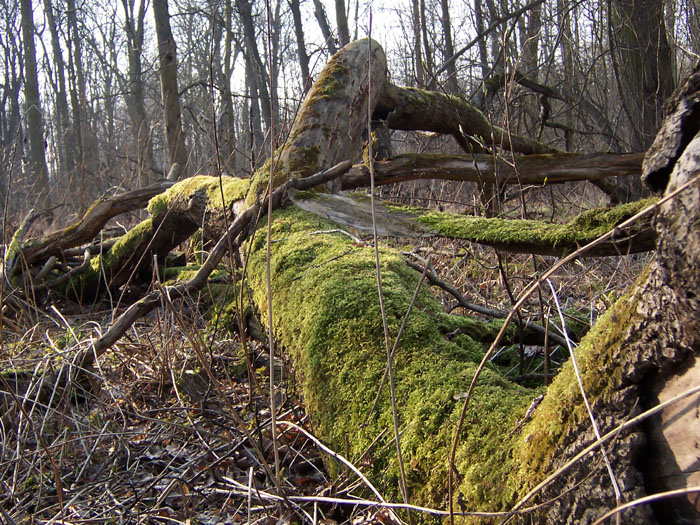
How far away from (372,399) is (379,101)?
133 inches

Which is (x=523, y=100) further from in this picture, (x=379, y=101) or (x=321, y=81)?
(x=321, y=81)

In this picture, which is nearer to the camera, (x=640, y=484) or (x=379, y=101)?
(x=640, y=484)

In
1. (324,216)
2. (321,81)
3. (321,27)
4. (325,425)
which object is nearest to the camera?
(325,425)

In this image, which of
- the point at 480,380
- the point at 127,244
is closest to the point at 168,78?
the point at 127,244

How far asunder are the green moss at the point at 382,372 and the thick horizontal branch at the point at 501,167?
1.63m

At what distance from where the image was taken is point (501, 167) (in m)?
4.19

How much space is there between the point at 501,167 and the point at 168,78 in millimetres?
7125

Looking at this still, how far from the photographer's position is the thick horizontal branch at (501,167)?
4137 millimetres

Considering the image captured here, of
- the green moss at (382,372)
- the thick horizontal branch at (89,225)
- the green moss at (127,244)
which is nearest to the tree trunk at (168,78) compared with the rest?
the thick horizontal branch at (89,225)

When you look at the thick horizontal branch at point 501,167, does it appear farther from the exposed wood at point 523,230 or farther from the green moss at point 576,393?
the green moss at point 576,393

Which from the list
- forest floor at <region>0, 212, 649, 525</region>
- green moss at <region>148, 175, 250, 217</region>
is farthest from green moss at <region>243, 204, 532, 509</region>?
green moss at <region>148, 175, 250, 217</region>

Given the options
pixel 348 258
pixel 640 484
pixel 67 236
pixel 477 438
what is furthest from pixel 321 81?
pixel 640 484

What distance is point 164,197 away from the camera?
4.63m

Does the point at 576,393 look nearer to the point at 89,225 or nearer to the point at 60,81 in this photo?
the point at 89,225
